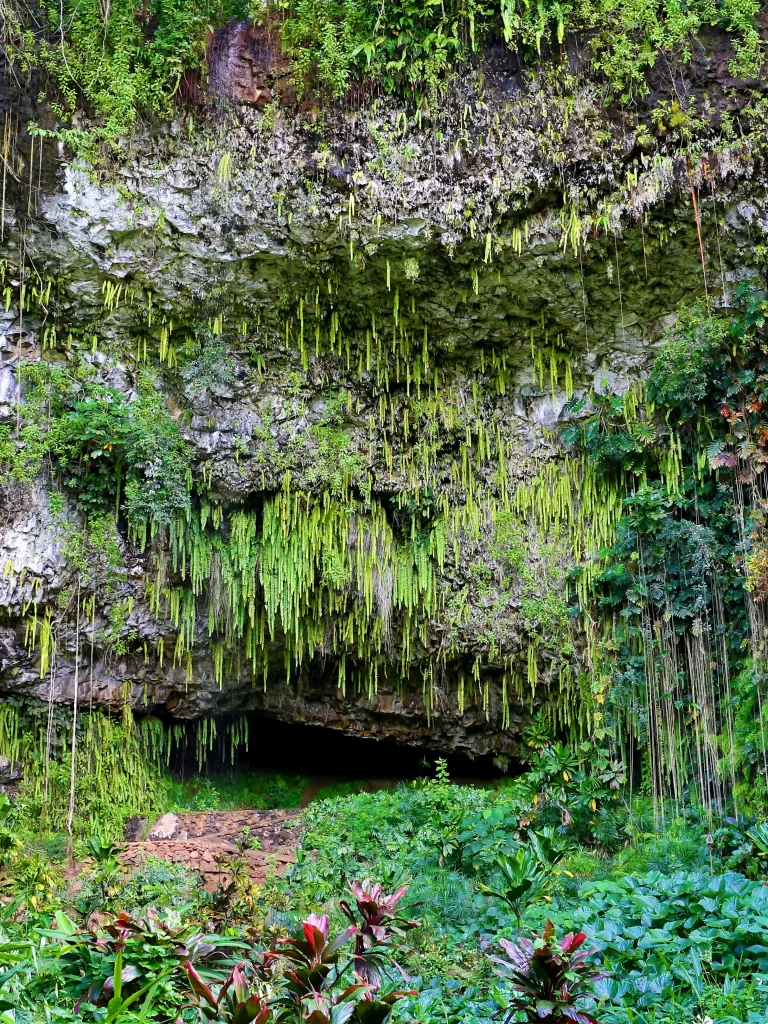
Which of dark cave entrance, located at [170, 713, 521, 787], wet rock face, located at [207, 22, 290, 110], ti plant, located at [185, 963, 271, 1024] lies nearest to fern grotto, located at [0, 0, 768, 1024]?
wet rock face, located at [207, 22, 290, 110]

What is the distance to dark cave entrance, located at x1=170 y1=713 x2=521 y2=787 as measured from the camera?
9078mm

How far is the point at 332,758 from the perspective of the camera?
31.2 ft

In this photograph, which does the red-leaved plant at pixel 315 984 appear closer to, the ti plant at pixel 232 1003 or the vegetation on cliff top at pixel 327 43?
the ti plant at pixel 232 1003

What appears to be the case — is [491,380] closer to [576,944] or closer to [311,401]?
[311,401]

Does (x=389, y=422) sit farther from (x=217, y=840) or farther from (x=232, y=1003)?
(x=232, y=1003)

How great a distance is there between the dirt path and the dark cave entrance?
122 centimetres

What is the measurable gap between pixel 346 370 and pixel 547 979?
5.94 m

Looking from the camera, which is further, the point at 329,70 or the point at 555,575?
the point at 555,575

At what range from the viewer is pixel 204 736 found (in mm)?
8477

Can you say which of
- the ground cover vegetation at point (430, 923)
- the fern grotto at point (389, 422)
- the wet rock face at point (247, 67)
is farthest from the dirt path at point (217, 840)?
the wet rock face at point (247, 67)

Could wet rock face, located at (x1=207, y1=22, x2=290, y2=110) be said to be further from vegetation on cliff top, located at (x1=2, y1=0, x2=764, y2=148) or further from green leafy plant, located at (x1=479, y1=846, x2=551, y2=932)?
green leafy plant, located at (x1=479, y1=846, x2=551, y2=932)

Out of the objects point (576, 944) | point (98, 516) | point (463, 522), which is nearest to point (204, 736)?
point (98, 516)

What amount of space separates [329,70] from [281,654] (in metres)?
5.36

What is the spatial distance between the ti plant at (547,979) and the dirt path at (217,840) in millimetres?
3658
